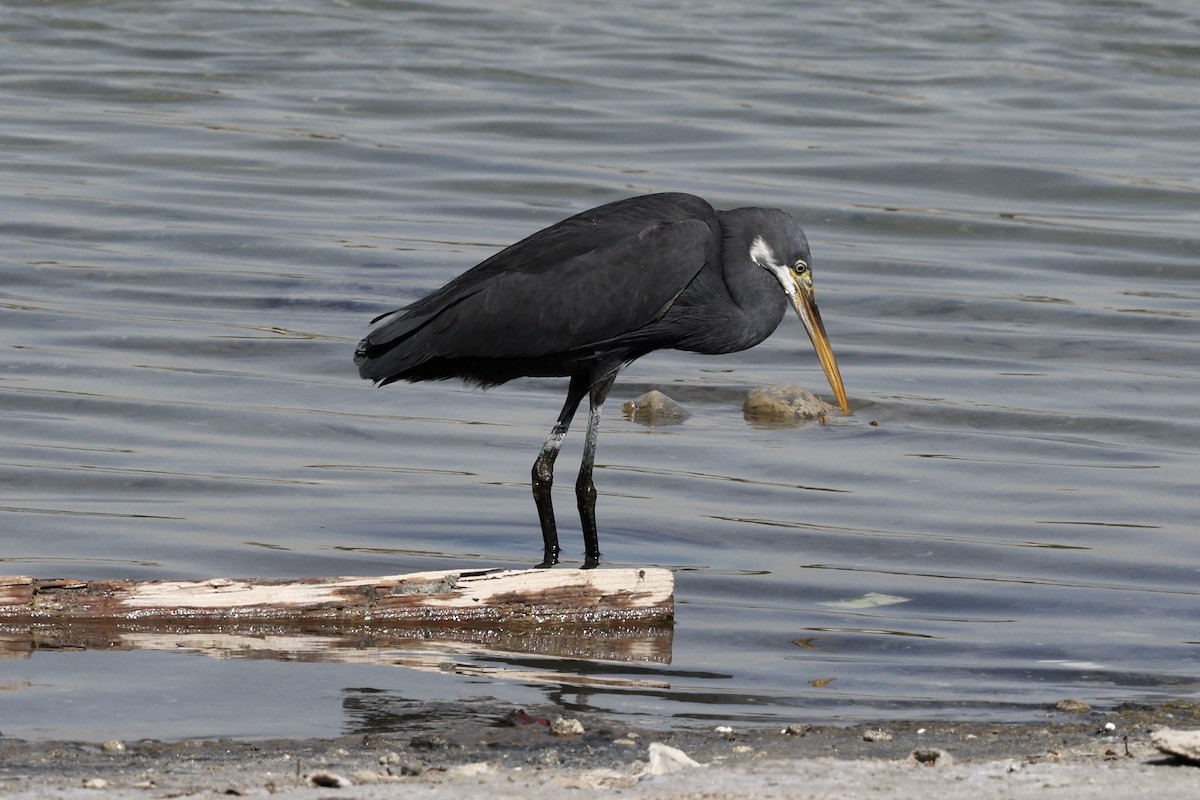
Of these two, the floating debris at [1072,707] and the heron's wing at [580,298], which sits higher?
the heron's wing at [580,298]

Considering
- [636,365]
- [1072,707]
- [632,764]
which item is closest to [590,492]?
[1072,707]

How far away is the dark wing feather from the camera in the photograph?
7199mm

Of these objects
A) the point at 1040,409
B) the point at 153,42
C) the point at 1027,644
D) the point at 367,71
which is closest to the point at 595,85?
the point at 367,71

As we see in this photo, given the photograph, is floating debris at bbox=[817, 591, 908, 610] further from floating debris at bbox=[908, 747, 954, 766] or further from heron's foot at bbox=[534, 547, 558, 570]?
floating debris at bbox=[908, 747, 954, 766]

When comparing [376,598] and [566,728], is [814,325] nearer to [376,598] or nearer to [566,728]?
[376,598]

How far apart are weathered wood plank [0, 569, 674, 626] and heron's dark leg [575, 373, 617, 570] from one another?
3.91 ft

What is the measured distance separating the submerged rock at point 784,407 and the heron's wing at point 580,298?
89.4 inches

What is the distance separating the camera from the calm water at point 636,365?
6.15 m

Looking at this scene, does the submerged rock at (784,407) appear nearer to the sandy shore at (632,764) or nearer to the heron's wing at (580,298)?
the heron's wing at (580,298)

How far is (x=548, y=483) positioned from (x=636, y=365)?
3223mm

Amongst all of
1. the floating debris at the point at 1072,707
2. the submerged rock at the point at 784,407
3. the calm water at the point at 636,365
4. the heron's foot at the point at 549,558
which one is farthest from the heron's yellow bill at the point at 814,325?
the floating debris at the point at 1072,707

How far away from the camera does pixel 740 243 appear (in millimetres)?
7320

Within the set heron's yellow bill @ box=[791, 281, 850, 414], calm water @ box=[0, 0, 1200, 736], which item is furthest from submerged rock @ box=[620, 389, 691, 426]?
heron's yellow bill @ box=[791, 281, 850, 414]

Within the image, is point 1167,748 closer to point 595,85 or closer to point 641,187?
point 641,187
